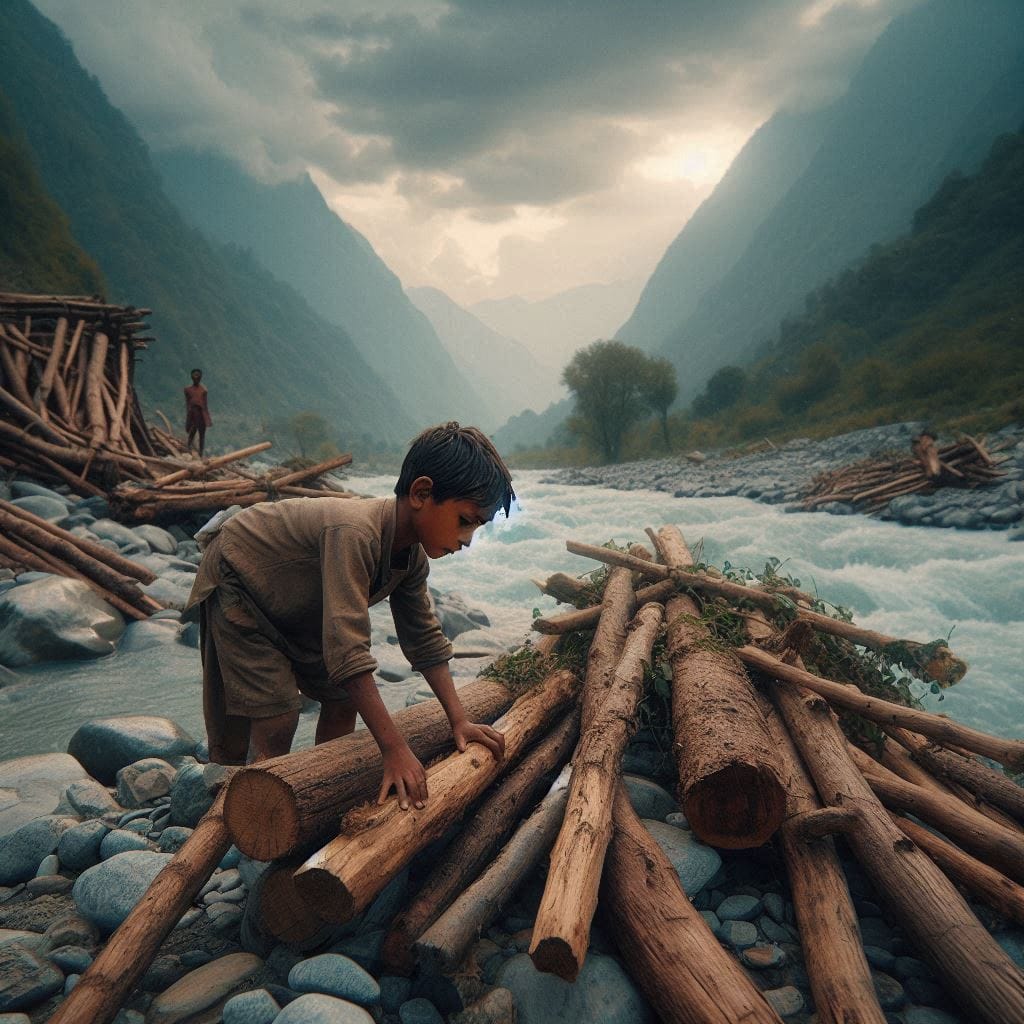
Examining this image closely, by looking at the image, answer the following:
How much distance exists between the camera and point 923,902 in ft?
7.69

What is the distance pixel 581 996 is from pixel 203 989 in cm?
135

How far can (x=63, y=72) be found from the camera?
403 ft

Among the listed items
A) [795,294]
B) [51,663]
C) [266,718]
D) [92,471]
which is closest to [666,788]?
[266,718]

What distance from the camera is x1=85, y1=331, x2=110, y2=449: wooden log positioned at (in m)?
11.6

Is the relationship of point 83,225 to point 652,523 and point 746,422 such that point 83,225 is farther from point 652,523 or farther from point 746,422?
point 652,523

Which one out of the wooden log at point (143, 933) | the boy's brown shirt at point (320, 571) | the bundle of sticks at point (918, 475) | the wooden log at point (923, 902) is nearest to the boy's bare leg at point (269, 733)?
the boy's brown shirt at point (320, 571)

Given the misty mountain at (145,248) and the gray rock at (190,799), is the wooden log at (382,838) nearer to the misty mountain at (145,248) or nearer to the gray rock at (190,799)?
the gray rock at (190,799)

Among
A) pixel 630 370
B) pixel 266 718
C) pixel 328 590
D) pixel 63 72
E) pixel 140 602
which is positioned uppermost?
pixel 63 72

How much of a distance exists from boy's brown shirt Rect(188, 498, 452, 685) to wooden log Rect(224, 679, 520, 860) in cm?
36

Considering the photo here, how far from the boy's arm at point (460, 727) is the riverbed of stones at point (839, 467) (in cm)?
1267

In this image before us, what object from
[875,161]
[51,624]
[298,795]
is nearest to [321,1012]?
[298,795]

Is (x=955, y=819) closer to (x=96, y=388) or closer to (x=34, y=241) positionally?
(x=96, y=388)

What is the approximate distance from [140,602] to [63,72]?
168m

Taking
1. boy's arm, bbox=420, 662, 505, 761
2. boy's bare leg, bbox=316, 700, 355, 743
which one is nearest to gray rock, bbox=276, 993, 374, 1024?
boy's arm, bbox=420, 662, 505, 761
